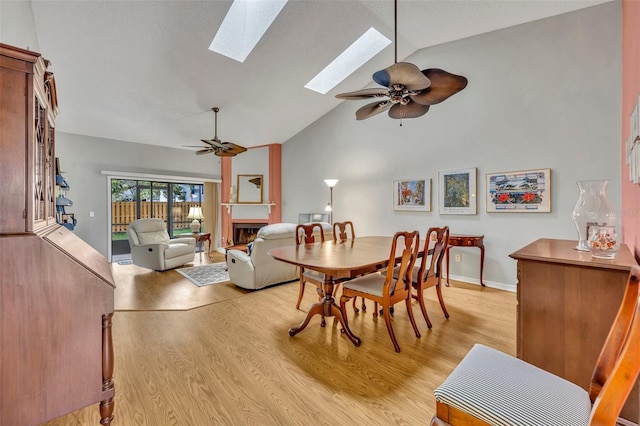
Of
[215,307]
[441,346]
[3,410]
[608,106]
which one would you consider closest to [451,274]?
[441,346]

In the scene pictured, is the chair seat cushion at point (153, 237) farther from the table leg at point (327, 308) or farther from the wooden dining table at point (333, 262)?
the table leg at point (327, 308)

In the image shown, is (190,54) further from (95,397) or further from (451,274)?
(451,274)

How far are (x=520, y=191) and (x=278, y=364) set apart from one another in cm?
349

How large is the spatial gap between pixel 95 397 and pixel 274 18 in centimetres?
374

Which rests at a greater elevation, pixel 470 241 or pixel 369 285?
pixel 470 241

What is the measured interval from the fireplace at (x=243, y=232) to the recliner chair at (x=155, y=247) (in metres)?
1.69

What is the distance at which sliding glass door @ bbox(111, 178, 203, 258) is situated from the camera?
6.28 m

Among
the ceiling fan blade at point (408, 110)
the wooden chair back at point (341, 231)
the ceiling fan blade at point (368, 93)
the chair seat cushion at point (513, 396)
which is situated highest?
the ceiling fan blade at point (368, 93)

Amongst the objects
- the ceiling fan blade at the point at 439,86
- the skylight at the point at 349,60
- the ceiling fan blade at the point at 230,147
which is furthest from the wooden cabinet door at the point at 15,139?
the skylight at the point at 349,60

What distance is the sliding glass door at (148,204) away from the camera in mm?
6281

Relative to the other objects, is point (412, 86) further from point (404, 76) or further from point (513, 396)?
point (513, 396)

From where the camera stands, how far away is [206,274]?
15.1ft

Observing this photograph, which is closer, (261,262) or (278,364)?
(278,364)

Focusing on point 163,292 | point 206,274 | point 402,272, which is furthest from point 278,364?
point 206,274
